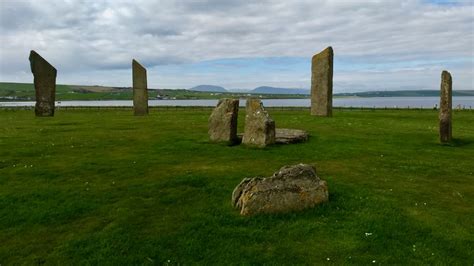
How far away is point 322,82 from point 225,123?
666 inches

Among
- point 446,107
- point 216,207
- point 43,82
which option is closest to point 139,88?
point 43,82

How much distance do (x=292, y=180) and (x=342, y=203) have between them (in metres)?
1.57

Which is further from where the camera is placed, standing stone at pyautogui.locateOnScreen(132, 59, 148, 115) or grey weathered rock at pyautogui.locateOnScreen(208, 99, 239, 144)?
standing stone at pyautogui.locateOnScreen(132, 59, 148, 115)

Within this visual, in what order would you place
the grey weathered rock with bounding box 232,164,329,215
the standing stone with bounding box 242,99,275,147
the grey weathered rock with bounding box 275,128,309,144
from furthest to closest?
the grey weathered rock with bounding box 275,128,309,144 → the standing stone with bounding box 242,99,275,147 → the grey weathered rock with bounding box 232,164,329,215

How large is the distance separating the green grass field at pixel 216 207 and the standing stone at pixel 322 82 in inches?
622

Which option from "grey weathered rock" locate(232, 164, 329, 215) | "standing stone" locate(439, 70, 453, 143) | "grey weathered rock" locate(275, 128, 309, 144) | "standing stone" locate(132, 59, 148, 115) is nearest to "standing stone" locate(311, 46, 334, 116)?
"grey weathered rock" locate(275, 128, 309, 144)

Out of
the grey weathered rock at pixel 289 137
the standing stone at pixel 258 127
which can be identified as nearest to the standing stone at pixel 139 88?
the grey weathered rock at pixel 289 137

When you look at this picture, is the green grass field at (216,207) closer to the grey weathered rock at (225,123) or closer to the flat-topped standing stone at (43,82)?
the grey weathered rock at (225,123)

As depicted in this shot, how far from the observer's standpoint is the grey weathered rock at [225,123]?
2227 centimetres

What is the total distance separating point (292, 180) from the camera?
1201 centimetres

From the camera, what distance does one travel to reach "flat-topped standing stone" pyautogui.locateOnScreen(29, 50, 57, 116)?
126 feet

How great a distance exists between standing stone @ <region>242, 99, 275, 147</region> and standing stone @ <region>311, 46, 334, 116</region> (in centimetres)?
1639

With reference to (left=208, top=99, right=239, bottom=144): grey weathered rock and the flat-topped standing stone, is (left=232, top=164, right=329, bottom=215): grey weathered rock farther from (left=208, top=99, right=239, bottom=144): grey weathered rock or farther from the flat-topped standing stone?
the flat-topped standing stone

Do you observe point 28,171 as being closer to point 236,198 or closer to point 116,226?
point 116,226
